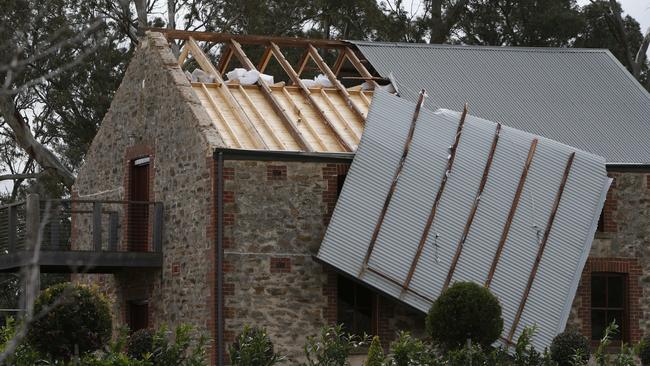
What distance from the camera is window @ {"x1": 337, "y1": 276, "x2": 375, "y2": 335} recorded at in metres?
22.3

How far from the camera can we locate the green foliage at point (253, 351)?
18531mm

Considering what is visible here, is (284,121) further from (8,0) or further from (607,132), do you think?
(8,0)

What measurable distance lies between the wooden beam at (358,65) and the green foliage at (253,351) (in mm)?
7873

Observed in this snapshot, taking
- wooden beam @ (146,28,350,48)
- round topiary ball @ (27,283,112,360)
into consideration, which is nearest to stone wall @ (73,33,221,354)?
wooden beam @ (146,28,350,48)

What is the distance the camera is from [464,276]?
71.9ft

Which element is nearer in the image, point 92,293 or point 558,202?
point 92,293

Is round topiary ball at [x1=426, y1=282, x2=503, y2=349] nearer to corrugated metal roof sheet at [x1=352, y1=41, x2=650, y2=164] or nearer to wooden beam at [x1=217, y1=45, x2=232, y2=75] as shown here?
corrugated metal roof sheet at [x1=352, y1=41, x2=650, y2=164]

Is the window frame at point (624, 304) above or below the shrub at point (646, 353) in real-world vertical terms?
above

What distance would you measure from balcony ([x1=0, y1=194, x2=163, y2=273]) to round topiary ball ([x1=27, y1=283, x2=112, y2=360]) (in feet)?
10.4

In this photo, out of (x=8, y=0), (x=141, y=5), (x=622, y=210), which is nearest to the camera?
(x=622, y=210)

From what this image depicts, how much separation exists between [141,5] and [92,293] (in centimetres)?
1929

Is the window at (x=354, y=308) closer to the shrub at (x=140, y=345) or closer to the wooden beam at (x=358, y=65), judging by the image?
the shrub at (x=140, y=345)

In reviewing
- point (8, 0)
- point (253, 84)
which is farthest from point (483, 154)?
point (8, 0)

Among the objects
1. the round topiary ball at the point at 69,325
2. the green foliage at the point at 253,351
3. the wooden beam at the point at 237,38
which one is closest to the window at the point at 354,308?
the green foliage at the point at 253,351
